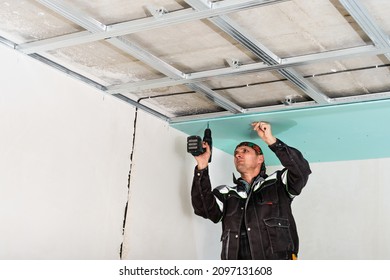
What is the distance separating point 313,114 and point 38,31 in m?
1.59

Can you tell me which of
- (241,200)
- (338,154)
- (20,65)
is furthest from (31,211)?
(338,154)

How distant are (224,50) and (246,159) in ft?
3.34

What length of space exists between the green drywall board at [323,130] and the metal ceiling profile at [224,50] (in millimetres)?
56

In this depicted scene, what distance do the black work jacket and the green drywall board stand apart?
26cm

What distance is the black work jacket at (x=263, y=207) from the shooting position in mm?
3275

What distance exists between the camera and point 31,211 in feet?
9.11

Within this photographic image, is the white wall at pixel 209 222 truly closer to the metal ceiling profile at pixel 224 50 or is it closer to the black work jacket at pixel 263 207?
the black work jacket at pixel 263 207

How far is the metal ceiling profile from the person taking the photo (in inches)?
94.0

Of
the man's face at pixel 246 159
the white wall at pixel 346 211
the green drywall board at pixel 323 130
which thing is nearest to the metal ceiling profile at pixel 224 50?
the green drywall board at pixel 323 130

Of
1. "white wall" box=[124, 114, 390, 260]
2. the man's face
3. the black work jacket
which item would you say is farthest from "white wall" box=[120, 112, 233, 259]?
the man's face

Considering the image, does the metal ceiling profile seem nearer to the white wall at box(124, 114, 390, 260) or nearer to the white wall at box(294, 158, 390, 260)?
the white wall at box(124, 114, 390, 260)

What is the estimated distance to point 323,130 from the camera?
3512 mm

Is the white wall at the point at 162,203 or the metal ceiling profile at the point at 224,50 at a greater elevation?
the metal ceiling profile at the point at 224,50

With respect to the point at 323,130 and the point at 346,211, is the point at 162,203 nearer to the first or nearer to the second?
the point at 323,130
